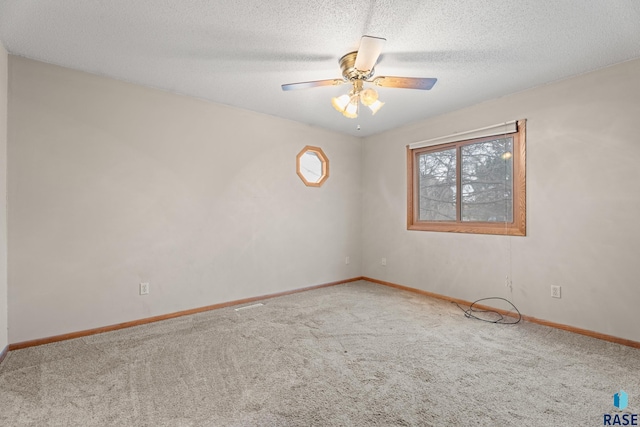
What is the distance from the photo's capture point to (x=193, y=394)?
1.73m

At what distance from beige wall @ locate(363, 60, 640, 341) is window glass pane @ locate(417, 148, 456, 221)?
31 cm

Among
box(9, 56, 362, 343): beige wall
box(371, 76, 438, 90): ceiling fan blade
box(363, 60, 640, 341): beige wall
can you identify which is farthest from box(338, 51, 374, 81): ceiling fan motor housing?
box(363, 60, 640, 341): beige wall

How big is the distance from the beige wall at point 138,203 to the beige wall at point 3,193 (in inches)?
2.5

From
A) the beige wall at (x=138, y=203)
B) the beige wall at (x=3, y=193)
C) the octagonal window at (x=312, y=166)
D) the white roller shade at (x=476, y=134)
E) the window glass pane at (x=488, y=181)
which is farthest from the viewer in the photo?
the octagonal window at (x=312, y=166)

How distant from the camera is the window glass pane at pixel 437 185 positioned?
3750 millimetres

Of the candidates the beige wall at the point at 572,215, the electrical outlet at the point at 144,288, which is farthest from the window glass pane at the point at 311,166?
the electrical outlet at the point at 144,288

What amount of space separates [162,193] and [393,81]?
2.38 metres

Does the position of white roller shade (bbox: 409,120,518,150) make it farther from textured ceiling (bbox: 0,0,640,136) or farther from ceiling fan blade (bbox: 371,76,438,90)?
ceiling fan blade (bbox: 371,76,438,90)

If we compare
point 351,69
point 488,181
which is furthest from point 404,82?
point 488,181

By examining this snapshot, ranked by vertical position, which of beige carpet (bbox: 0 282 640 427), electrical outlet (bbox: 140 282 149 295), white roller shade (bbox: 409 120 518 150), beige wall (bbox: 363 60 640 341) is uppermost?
white roller shade (bbox: 409 120 518 150)

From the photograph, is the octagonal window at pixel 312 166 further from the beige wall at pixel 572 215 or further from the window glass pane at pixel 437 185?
the beige wall at pixel 572 215

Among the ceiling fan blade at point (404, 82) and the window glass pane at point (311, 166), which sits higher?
the ceiling fan blade at point (404, 82)

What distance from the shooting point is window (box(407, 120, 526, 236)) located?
312 cm

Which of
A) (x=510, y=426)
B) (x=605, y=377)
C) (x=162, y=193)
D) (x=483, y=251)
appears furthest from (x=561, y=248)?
(x=162, y=193)
